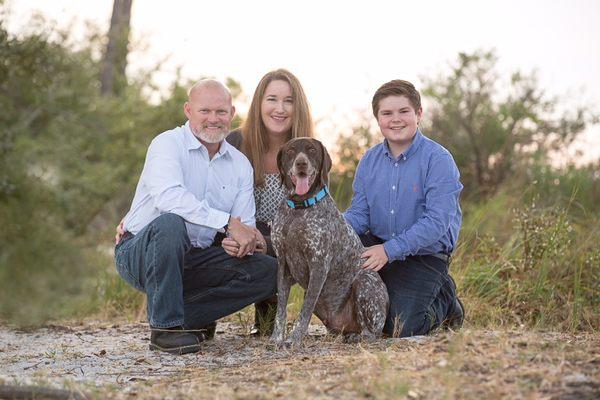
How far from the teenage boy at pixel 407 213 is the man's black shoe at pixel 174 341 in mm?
1177

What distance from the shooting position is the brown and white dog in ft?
16.1

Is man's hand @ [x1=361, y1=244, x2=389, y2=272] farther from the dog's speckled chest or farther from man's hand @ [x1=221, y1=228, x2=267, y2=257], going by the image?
man's hand @ [x1=221, y1=228, x2=267, y2=257]

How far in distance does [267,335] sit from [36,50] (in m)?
8.64

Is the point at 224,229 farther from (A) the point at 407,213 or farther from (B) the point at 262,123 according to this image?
(A) the point at 407,213

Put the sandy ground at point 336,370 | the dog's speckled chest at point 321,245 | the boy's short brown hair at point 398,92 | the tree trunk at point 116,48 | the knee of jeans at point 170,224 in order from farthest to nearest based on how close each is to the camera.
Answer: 1. the tree trunk at point 116,48
2. the boy's short brown hair at point 398,92
3. the knee of jeans at point 170,224
4. the dog's speckled chest at point 321,245
5. the sandy ground at point 336,370

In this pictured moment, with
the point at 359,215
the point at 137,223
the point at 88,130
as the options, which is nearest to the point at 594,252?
the point at 359,215

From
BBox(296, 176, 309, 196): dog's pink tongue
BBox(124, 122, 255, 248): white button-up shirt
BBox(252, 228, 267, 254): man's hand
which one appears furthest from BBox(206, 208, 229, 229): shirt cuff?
BBox(296, 176, 309, 196): dog's pink tongue

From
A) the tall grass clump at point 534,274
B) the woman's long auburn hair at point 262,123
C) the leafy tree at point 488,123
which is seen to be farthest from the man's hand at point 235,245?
the leafy tree at point 488,123

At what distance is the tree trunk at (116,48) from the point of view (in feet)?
55.6

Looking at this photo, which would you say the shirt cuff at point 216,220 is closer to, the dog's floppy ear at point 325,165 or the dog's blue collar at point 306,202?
the dog's blue collar at point 306,202

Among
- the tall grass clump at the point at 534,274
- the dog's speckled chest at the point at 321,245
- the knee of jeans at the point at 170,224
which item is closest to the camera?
the dog's speckled chest at the point at 321,245

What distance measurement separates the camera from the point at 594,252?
724cm

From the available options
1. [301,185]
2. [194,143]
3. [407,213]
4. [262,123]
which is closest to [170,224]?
[194,143]

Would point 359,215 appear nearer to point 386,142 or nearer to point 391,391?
point 386,142
